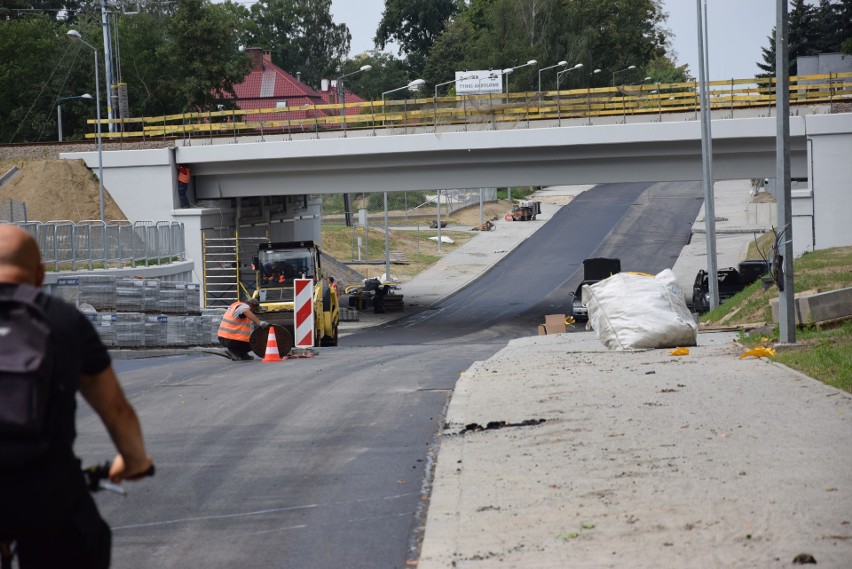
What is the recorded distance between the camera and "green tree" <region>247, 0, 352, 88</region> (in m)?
131

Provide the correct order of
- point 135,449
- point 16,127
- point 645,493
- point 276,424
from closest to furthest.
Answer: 1. point 135,449
2. point 645,493
3. point 276,424
4. point 16,127

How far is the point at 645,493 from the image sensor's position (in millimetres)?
7699

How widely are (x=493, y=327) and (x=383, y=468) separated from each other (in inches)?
1413

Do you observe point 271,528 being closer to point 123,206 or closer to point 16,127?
point 123,206

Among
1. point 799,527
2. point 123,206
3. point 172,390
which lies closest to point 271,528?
point 799,527

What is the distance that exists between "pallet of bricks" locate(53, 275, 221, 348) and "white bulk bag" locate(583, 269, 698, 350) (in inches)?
449

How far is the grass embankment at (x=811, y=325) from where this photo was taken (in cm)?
1348

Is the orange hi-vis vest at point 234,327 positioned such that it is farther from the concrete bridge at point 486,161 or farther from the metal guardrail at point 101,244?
the concrete bridge at point 486,161

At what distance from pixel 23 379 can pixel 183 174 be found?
147ft

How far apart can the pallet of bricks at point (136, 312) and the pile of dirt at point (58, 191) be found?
773 inches

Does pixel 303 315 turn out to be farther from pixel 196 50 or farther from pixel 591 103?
pixel 196 50

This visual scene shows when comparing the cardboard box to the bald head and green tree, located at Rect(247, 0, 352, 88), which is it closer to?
the bald head

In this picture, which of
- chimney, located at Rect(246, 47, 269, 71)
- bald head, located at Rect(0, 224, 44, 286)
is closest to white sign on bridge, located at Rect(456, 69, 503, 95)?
chimney, located at Rect(246, 47, 269, 71)

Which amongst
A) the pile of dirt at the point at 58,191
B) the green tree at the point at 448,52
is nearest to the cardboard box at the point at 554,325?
the pile of dirt at the point at 58,191
